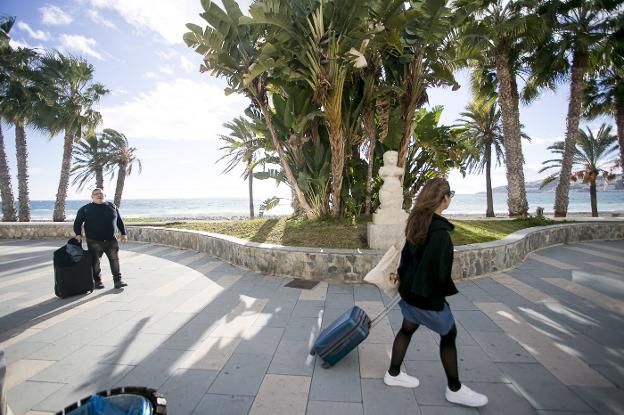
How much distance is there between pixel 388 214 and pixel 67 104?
21.0m

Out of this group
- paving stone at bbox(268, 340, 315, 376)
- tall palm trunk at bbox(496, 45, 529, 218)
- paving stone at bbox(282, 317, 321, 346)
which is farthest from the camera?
tall palm trunk at bbox(496, 45, 529, 218)

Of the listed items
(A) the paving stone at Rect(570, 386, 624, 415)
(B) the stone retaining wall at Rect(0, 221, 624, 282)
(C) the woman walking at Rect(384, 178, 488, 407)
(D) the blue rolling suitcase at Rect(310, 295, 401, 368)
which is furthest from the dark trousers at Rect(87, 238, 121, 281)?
(A) the paving stone at Rect(570, 386, 624, 415)

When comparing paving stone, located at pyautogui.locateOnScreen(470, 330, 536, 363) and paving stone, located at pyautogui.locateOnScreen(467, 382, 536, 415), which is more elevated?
paving stone, located at pyautogui.locateOnScreen(470, 330, 536, 363)

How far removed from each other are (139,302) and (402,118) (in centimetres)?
780

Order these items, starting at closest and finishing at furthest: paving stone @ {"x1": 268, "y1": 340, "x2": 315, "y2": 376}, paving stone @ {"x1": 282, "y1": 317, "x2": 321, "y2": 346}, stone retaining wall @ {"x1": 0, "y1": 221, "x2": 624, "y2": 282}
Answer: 1. paving stone @ {"x1": 268, "y1": 340, "x2": 315, "y2": 376}
2. paving stone @ {"x1": 282, "y1": 317, "x2": 321, "y2": 346}
3. stone retaining wall @ {"x1": 0, "y1": 221, "x2": 624, "y2": 282}

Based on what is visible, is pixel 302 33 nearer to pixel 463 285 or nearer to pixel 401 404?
pixel 463 285

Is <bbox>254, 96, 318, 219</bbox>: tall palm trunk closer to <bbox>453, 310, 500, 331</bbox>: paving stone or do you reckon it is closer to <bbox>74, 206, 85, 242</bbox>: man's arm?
<bbox>74, 206, 85, 242</bbox>: man's arm

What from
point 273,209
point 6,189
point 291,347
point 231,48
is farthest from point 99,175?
point 291,347

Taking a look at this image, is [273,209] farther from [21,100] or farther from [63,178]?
[21,100]

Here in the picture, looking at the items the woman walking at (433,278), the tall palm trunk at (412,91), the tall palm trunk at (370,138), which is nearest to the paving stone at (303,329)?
the woman walking at (433,278)

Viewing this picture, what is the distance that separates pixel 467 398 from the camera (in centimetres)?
240

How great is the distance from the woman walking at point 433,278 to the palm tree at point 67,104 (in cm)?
2226

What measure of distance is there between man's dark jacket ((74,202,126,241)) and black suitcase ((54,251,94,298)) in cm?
39

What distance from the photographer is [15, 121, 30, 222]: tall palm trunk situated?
17.7m
